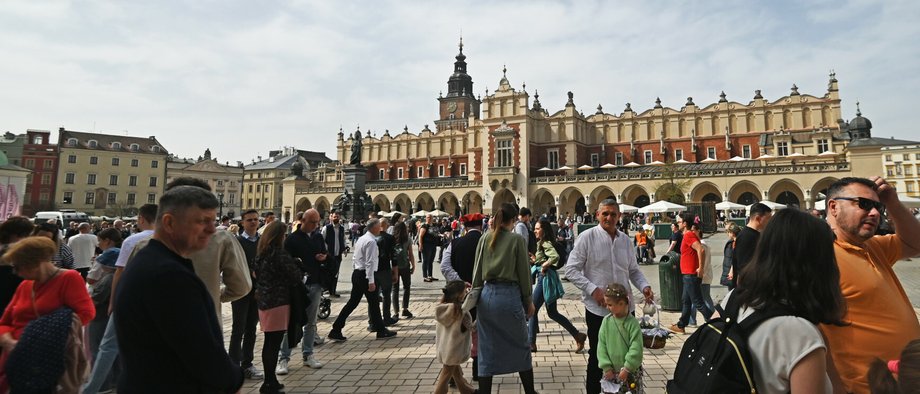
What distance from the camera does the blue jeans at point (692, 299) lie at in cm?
631

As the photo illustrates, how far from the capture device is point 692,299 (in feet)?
21.2

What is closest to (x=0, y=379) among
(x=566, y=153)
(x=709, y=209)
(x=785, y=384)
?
(x=785, y=384)

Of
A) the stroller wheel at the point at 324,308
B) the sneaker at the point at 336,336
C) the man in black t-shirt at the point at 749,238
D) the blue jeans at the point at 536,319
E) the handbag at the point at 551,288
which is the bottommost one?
the sneaker at the point at 336,336

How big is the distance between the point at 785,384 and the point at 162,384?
2.30 meters

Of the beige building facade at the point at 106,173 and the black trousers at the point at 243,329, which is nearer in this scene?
the black trousers at the point at 243,329

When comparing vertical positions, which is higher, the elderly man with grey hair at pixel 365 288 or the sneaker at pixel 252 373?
the elderly man with grey hair at pixel 365 288

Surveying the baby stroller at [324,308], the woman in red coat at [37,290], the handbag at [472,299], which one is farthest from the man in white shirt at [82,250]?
the handbag at [472,299]

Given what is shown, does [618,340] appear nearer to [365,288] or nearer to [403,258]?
[365,288]

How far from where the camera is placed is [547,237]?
6.30m

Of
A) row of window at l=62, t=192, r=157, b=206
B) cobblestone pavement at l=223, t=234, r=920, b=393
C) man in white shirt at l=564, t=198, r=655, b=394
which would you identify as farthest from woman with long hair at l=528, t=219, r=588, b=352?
row of window at l=62, t=192, r=157, b=206

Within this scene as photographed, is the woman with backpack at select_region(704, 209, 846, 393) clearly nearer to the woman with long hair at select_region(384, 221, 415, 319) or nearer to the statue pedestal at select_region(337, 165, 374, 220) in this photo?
the woman with long hair at select_region(384, 221, 415, 319)

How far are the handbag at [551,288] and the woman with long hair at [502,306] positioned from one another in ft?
5.53

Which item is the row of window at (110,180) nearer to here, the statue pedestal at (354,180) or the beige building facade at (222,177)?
the beige building facade at (222,177)

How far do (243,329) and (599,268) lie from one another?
11.8 ft
